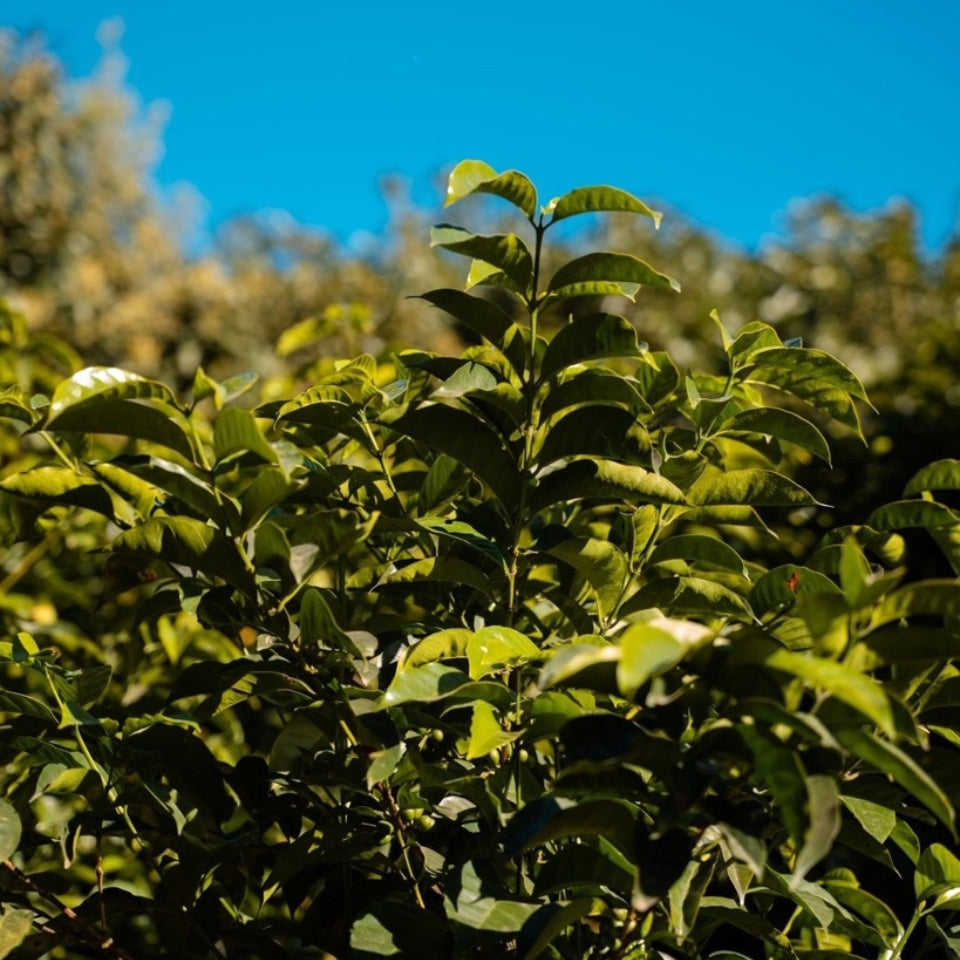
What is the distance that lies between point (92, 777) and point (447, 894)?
0.46 metres

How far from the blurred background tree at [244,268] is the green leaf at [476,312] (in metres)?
8.08

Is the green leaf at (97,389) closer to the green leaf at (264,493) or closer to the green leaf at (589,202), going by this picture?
the green leaf at (264,493)

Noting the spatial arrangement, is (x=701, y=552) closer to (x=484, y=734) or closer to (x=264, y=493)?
(x=484, y=734)

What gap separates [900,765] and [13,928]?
3.12 feet

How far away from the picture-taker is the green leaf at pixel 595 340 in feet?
3.56

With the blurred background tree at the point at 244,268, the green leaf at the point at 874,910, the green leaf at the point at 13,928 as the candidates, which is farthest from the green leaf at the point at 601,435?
the blurred background tree at the point at 244,268

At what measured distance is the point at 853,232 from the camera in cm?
1531

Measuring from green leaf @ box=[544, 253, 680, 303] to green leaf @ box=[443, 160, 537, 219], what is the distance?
76 mm

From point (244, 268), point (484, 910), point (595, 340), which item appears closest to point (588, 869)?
point (484, 910)

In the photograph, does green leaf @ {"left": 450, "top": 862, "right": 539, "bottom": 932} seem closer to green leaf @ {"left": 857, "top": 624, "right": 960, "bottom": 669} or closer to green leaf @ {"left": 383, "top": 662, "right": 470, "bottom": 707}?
green leaf @ {"left": 383, "top": 662, "right": 470, "bottom": 707}

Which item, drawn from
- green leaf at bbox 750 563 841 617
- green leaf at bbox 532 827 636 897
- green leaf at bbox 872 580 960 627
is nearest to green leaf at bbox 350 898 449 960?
green leaf at bbox 532 827 636 897

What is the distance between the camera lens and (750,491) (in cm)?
125

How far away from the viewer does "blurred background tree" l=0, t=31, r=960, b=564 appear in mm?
13102

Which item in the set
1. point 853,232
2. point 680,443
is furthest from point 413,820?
point 853,232
